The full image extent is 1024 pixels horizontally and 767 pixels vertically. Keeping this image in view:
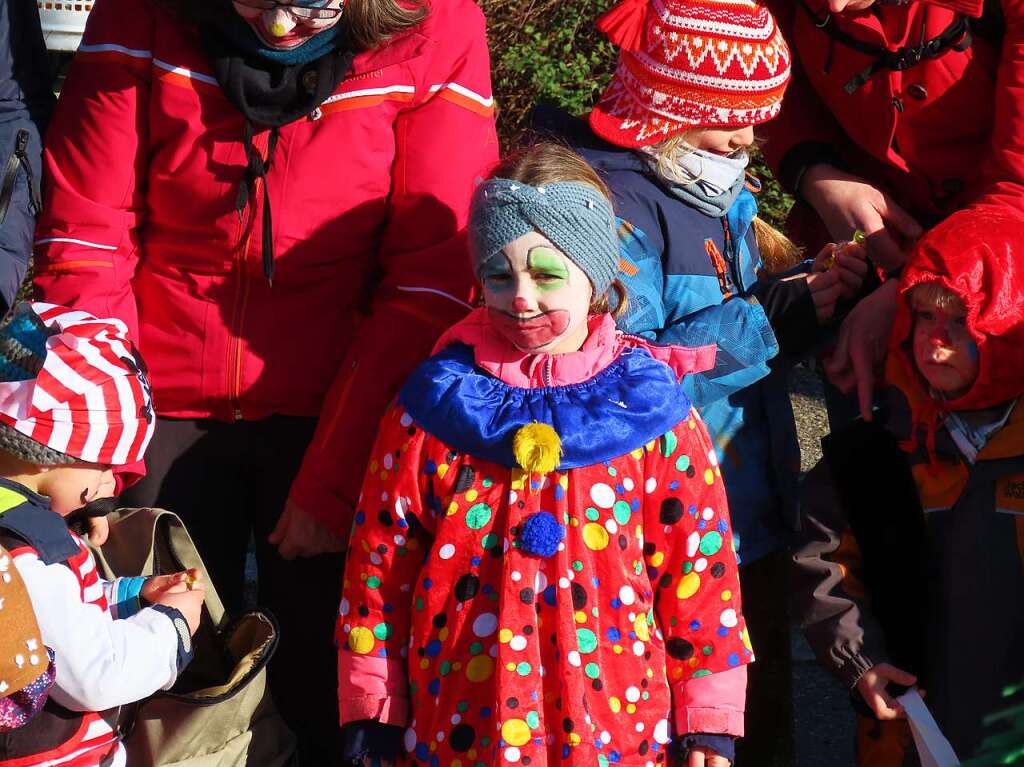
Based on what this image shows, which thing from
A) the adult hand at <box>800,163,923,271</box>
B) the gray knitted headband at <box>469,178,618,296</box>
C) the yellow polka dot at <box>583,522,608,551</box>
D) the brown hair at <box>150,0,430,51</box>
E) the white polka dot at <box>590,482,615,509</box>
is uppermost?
the brown hair at <box>150,0,430,51</box>

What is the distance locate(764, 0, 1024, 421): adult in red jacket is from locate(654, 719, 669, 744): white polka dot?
2.71ft

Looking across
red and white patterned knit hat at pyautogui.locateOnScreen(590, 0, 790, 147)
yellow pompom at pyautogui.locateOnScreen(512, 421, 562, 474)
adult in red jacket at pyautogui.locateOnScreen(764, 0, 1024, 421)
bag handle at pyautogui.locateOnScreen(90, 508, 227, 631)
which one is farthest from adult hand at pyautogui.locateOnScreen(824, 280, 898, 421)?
bag handle at pyautogui.locateOnScreen(90, 508, 227, 631)

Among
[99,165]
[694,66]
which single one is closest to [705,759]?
[694,66]

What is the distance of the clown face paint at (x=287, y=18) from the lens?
96.8 inches

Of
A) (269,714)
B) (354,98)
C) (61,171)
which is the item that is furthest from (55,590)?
(354,98)

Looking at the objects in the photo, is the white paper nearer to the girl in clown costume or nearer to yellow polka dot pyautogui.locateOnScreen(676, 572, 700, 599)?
the girl in clown costume

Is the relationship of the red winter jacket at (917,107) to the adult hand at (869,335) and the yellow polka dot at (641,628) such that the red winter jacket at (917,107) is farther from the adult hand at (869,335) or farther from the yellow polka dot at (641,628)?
the yellow polka dot at (641,628)

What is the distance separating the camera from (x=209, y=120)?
2.61 metres

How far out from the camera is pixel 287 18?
2.47m

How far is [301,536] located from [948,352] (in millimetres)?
1372

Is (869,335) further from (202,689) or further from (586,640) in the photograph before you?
(202,689)

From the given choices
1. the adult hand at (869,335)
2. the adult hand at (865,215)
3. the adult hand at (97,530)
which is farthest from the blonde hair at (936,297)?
the adult hand at (97,530)

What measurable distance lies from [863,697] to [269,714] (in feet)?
4.09

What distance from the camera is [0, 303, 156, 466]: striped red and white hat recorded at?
2.36 metres
